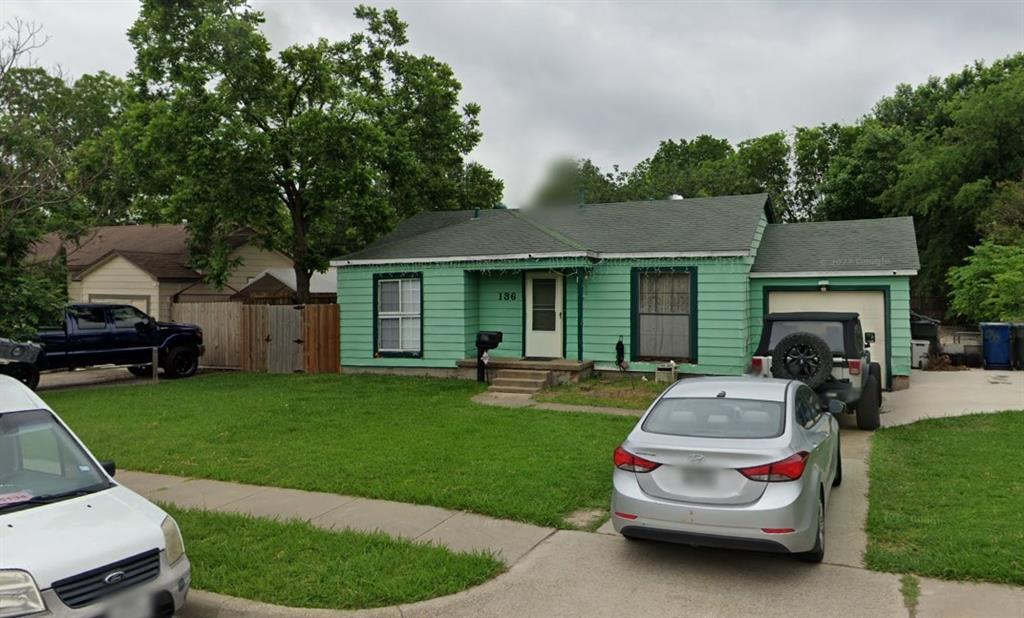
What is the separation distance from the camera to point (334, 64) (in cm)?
2056

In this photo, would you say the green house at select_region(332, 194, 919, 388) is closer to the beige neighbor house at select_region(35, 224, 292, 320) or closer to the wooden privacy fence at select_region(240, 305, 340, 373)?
the wooden privacy fence at select_region(240, 305, 340, 373)

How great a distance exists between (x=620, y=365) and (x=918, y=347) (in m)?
9.09

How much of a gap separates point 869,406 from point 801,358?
4.73ft

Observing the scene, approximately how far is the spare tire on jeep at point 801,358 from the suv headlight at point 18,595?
873cm

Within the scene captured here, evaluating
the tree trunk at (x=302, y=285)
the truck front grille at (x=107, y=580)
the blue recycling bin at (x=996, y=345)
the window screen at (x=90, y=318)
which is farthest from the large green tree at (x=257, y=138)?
the blue recycling bin at (x=996, y=345)

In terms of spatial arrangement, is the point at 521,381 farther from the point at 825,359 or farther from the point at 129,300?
the point at 129,300

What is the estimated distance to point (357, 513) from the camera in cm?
646

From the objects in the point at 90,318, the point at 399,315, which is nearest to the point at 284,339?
the point at 399,315

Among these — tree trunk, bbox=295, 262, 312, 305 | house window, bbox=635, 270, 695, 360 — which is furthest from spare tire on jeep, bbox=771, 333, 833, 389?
tree trunk, bbox=295, 262, 312, 305

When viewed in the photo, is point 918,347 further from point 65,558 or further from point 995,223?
point 65,558

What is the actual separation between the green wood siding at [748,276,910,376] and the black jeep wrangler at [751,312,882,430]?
3466 millimetres

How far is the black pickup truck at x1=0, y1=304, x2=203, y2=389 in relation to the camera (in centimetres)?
1505

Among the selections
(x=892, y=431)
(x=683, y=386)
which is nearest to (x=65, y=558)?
(x=683, y=386)

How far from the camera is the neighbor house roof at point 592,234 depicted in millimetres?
14602
